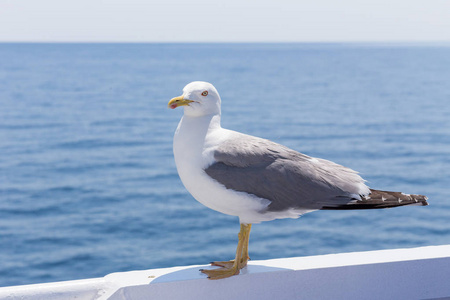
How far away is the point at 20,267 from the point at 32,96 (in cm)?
2112

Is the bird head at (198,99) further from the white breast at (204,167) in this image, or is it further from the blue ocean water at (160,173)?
the blue ocean water at (160,173)

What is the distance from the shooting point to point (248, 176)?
79.6 inches

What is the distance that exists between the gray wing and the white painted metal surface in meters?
0.26

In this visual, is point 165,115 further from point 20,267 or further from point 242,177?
point 242,177

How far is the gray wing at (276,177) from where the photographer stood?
6.63ft

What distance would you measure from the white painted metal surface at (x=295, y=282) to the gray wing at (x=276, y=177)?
0.26 metres

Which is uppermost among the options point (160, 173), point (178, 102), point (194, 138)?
point (160, 173)

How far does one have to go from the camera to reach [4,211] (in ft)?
34.8

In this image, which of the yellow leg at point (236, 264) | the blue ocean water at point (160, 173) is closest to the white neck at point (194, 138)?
the yellow leg at point (236, 264)

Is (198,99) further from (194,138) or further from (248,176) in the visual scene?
(248,176)

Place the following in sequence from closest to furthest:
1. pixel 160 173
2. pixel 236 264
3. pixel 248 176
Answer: pixel 248 176 < pixel 236 264 < pixel 160 173

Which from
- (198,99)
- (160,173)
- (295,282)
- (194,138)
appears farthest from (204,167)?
(160,173)

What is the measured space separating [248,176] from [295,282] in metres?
0.42

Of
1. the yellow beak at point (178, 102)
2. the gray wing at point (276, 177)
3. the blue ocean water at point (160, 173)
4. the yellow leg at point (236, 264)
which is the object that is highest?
the blue ocean water at point (160, 173)
